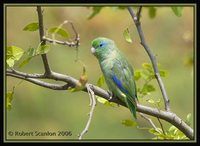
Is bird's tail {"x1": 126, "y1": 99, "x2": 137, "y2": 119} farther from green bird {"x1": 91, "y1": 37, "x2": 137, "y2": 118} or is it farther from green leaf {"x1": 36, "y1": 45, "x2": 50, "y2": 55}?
green leaf {"x1": 36, "y1": 45, "x2": 50, "y2": 55}

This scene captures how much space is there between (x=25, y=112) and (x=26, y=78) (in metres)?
4.47

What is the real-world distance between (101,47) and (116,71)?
212 millimetres

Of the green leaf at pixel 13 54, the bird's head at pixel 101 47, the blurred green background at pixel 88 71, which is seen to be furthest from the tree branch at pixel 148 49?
the blurred green background at pixel 88 71

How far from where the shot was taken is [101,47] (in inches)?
138

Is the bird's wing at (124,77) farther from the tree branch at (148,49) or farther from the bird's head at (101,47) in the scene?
the tree branch at (148,49)

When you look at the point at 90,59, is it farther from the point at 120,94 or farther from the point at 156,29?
the point at 120,94

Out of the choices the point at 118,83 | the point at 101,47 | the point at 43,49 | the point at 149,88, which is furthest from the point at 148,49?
the point at 43,49

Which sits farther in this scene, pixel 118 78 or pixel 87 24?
pixel 87 24

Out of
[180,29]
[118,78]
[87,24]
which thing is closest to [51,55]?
[87,24]

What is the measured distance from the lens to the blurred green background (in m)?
6.66

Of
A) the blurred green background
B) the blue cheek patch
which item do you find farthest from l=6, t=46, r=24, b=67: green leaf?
the blurred green background

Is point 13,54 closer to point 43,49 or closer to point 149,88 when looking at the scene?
point 43,49

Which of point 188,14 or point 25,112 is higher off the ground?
point 188,14

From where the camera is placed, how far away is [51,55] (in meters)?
7.65
